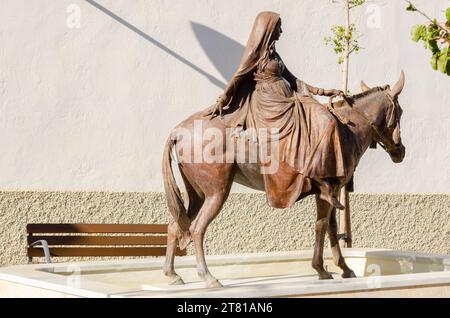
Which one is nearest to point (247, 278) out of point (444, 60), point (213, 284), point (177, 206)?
point (177, 206)

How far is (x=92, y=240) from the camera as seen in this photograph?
9.16 m

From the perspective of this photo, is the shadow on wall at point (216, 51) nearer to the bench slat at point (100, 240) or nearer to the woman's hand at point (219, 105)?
the bench slat at point (100, 240)

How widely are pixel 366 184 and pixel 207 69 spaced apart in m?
2.36

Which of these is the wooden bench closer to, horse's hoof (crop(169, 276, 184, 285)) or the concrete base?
the concrete base

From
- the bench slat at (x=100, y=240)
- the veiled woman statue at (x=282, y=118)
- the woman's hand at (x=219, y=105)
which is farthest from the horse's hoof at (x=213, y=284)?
the bench slat at (x=100, y=240)

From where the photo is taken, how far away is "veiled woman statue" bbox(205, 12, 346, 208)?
6.76 m

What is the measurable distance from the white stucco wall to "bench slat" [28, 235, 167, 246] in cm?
115

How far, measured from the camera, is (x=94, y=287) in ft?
19.8

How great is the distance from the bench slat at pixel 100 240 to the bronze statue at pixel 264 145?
7.35 ft

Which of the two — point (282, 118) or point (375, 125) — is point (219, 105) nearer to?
point (282, 118)

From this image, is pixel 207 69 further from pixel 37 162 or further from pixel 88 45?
pixel 37 162

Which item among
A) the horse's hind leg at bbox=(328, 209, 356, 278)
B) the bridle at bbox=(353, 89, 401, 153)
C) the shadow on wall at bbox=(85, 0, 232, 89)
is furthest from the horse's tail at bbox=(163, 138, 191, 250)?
the shadow on wall at bbox=(85, 0, 232, 89)

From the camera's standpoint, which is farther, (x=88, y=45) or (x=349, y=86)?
(x=349, y=86)

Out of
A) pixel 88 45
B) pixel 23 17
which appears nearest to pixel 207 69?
pixel 88 45
